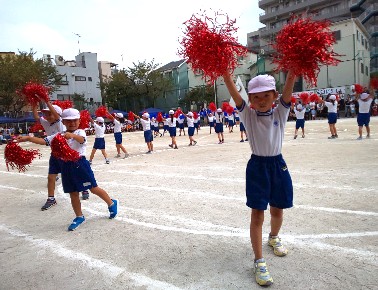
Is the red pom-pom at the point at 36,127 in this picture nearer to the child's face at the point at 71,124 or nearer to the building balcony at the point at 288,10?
the child's face at the point at 71,124

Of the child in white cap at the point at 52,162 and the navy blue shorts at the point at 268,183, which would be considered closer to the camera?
the navy blue shorts at the point at 268,183

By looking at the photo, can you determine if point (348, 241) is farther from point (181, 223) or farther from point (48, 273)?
point (48, 273)

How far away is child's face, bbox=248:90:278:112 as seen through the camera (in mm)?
2885

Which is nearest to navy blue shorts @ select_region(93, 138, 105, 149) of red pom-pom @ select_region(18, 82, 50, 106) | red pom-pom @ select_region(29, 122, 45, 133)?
red pom-pom @ select_region(29, 122, 45, 133)

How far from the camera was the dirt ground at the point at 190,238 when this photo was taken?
2967 mm

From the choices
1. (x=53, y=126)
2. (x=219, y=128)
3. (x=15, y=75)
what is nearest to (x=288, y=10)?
(x=15, y=75)

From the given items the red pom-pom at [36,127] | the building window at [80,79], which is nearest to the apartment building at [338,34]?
the red pom-pom at [36,127]

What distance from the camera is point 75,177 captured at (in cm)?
451

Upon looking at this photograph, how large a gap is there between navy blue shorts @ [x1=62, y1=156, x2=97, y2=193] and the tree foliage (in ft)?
147

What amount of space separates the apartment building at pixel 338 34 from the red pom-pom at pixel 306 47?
0.14 meters

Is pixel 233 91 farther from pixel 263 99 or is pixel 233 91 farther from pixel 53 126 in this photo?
pixel 53 126

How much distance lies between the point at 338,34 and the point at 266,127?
39.9 meters

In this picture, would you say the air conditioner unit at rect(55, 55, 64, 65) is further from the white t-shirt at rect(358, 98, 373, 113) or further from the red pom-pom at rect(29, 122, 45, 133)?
the white t-shirt at rect(358, 98, 373, 113)

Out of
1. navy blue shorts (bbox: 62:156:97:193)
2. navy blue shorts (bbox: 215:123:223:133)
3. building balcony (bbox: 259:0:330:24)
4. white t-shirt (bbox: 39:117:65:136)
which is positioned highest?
building balcony (bbox: 259:0:330:24)
